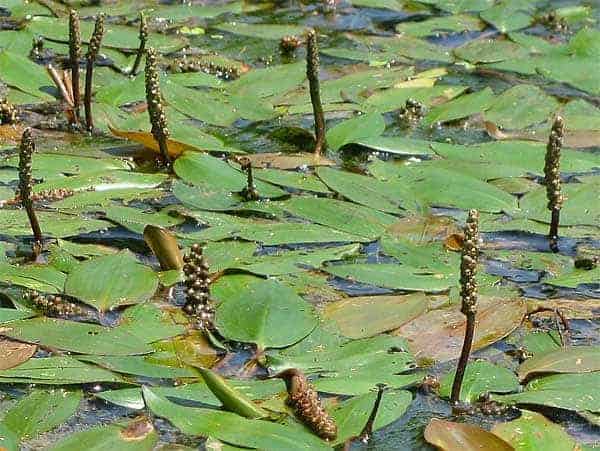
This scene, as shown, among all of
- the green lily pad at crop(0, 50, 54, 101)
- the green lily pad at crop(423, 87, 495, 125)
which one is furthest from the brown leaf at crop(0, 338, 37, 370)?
the green lily pad at crop(423, 87, 495, 125)

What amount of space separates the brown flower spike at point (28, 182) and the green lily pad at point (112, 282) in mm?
134

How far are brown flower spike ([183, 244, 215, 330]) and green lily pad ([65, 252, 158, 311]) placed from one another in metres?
0.09

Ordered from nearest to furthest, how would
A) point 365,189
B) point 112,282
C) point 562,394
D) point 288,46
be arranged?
point 562,394, point 112,282, point 365,189, point 288,46

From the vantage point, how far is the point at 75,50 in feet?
9.67

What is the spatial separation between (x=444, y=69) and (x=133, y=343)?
1.85m

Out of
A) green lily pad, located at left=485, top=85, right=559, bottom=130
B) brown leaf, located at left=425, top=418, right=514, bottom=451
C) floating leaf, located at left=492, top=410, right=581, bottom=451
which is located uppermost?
green lily pad, located at left=485, top=85, right=559, bottom=130

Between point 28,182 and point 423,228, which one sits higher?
point 28,182

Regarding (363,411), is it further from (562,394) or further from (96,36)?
(96,36)

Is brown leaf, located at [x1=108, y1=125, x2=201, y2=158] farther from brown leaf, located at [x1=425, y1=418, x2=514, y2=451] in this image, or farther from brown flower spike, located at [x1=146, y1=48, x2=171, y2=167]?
brown leaf, located at [x1=425, y1=418, x2=514, y2=451]

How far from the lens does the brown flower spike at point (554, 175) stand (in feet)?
7.73

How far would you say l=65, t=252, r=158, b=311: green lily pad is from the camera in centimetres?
222

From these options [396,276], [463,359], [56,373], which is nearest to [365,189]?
[396,276]

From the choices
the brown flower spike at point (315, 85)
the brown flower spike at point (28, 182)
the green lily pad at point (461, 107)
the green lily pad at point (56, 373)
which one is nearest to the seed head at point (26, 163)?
the brown flower spike at point (28, 182)

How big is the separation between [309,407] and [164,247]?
601mm
